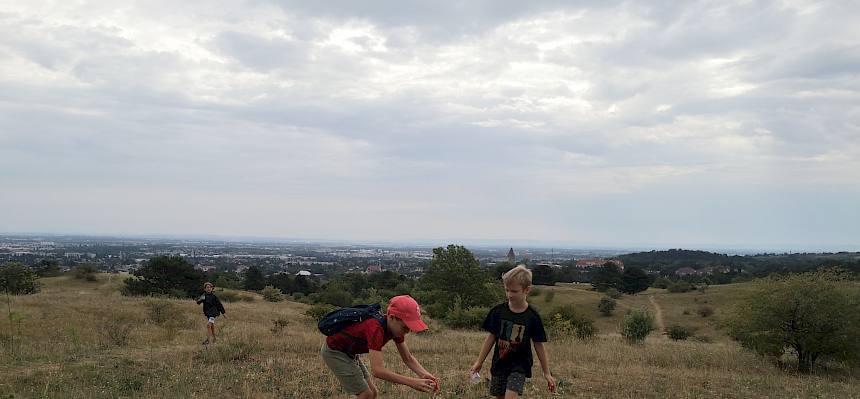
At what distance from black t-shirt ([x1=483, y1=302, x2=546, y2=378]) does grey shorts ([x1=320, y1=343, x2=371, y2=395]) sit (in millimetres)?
1341

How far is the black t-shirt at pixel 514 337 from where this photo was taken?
5406 mm

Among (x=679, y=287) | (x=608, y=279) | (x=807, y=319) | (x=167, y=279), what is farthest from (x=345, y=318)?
(x=608, y=279)

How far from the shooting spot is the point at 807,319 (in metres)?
12.9

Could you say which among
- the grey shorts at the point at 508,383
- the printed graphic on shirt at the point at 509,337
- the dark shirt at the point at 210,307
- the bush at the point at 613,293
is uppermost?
the printed graphic on shirt at the point at 509,337

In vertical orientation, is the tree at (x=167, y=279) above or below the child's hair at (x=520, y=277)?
below

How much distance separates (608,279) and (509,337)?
6948 cm

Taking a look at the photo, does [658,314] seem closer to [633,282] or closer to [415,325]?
[633,282]

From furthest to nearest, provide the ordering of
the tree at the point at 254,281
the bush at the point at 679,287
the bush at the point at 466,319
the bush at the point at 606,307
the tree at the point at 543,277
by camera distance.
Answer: the tree at the point at 543,277
the bush at the point at 679,287
the tree at the point at 254,281
the bush at the point at 606,307
the bush at the point at 466,319

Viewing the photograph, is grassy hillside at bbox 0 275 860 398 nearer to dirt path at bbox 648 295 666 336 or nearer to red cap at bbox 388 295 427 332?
red cap at bbox 388 295 427 332

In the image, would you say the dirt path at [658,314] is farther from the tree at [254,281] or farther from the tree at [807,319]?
the tree at [254,281]

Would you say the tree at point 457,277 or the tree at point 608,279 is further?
the tree at point 608,279

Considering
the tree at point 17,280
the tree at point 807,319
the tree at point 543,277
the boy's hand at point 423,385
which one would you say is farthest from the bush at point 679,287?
the boy's hand at point 423,385

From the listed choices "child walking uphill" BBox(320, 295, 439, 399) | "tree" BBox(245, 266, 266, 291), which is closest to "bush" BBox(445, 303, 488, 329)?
"child walking uphill" BBox(320, 295, 439, 399)

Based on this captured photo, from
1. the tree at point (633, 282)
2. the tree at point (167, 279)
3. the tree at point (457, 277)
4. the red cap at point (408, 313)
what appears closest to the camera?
the red cap at point (408, 313)
